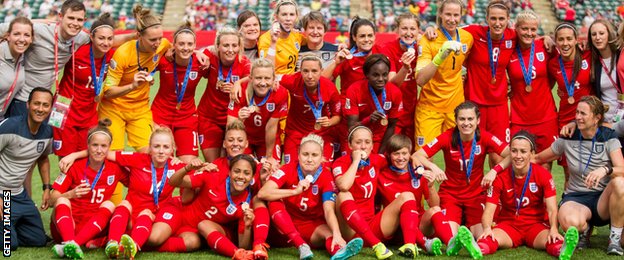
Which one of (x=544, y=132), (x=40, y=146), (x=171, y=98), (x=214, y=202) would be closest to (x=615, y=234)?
(x=544, y=132)

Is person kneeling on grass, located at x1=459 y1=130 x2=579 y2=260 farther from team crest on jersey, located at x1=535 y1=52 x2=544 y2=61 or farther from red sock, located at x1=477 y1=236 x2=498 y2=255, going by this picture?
team crest on jersey, located at x1=535 y1=52 x2=544 y2=61

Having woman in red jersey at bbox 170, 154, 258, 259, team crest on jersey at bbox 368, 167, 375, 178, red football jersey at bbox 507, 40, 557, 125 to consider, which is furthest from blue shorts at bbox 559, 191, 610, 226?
woman in red jersey at bbox 170, 154, 258, 259

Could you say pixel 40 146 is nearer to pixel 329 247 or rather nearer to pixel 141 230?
pixel 141 230

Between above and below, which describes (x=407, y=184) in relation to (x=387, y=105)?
below

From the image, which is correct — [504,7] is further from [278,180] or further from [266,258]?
[266,258]

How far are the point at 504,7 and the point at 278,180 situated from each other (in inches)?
105

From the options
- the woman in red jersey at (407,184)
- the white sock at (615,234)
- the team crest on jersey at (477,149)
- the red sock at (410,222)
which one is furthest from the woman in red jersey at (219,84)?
the white sock at (615,234)

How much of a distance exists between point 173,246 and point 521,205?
2758 millimetres

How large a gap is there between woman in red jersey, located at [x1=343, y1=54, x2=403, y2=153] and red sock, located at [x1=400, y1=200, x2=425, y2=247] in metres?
0.93

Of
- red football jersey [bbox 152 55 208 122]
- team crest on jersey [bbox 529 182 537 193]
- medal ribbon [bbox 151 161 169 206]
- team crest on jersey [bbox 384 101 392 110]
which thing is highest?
red football jersey [bbox 152 55 208 122]

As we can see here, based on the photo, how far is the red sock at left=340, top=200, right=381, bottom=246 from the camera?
6492 mm

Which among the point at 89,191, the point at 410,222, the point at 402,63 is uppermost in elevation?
the point at 402,63

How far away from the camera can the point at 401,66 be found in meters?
7.95

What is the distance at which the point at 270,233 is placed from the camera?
6922 mm
